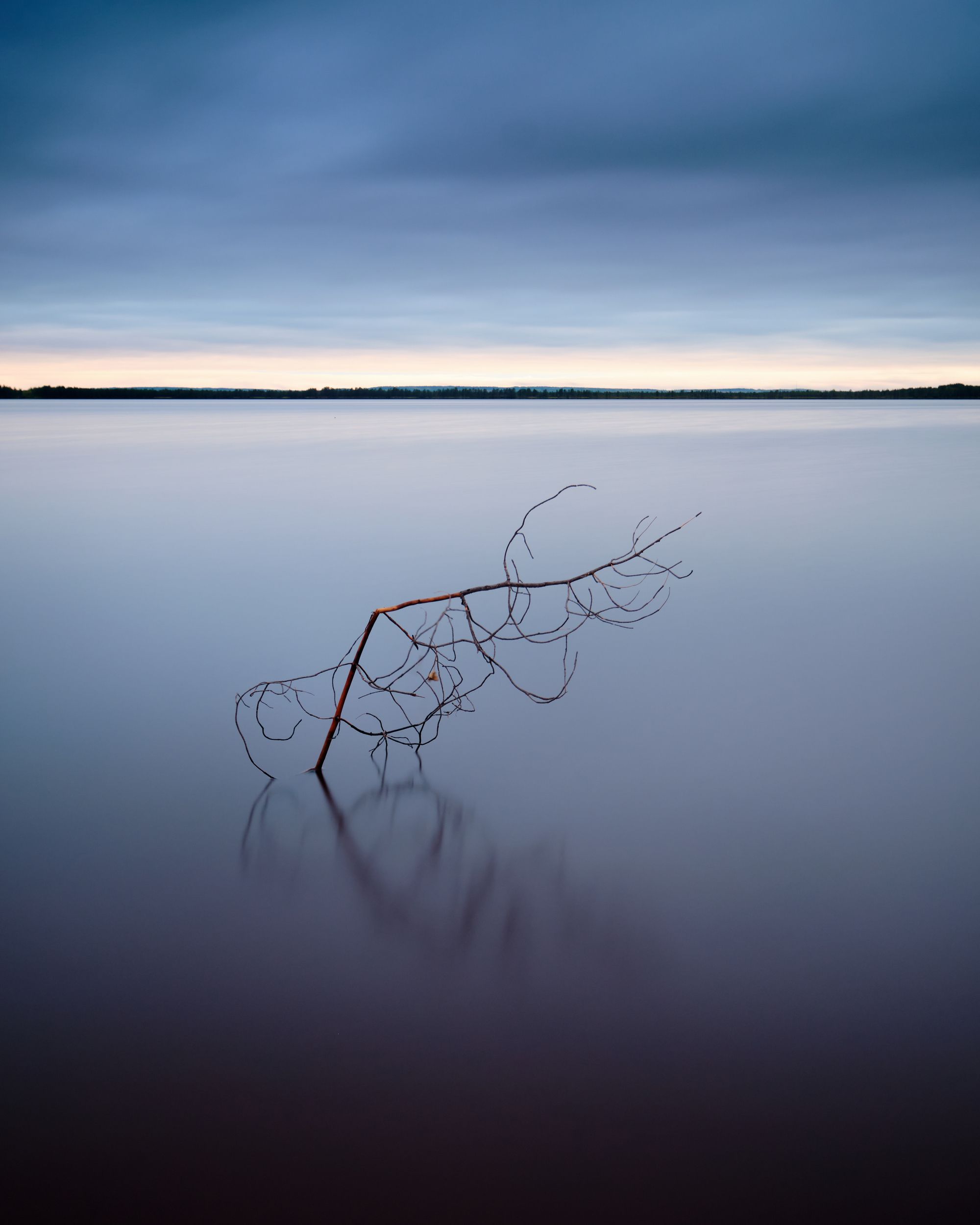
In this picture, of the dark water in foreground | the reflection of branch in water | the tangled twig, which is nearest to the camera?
the dark water in foreground

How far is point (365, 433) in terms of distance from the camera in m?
39.9

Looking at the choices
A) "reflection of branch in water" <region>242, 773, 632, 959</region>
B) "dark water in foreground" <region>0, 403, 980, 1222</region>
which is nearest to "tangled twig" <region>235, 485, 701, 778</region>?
"dark water in foreground" <region>0, 403, 980, 1222</region>

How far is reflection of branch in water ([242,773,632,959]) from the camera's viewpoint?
2.90 meters

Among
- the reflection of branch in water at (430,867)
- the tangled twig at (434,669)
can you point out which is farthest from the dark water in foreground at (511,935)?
the tangled twig at (434,669)

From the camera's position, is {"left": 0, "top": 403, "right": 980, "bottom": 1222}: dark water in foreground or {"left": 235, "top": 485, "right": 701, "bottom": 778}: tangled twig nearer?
{"left": 0, "top": 403, "right": 980, "bottom": 1222}: dark water in foreground

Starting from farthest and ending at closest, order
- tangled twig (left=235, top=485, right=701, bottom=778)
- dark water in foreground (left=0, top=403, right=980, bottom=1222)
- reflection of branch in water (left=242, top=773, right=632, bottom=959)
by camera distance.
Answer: tangled twig (left=235, top=485, right=701, bottom=778) → reflection of branch in water (left=242, top=773, right=632, bottom=959) → dark water in foreground (left=0, top=403, right=980, bottom=1222)

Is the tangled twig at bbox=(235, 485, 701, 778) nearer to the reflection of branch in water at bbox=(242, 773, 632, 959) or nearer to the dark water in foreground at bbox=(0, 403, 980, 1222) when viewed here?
the dark water in foreground at bbox=(0, 403, 980, 1222)

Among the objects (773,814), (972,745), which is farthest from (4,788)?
(972,745)

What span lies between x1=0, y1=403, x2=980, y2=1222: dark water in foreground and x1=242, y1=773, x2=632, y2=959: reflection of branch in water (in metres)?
0.02

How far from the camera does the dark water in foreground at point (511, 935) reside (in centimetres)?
204

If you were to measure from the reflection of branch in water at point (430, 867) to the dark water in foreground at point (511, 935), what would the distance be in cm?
2

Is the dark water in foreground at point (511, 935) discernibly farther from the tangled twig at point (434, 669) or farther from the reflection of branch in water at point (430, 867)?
the tangled twig at point (434, 669)

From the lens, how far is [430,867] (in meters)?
3.31

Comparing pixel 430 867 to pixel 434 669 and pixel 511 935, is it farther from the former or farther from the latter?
pixel 434 669
